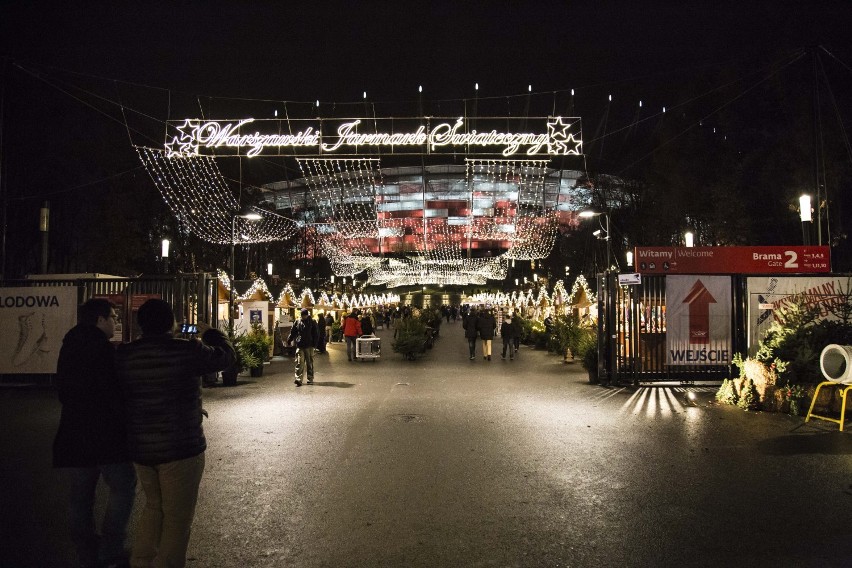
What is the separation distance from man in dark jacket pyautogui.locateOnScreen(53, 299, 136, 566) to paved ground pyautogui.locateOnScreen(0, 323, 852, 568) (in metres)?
0.70

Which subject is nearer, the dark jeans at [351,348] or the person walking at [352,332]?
the person walking at [352,332]

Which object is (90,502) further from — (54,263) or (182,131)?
(54,263)

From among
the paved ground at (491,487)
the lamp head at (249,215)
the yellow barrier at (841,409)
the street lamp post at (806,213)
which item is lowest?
the paved ground at (491,487)

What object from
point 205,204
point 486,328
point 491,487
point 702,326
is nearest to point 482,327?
point 486,328

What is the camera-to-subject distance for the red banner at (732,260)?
15.3 m

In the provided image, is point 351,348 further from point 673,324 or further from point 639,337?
point 673,324

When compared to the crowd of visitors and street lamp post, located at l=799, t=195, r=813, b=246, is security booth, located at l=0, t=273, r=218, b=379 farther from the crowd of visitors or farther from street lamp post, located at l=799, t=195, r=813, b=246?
street lamp post, located at l=799, t=195, r=813, b=246

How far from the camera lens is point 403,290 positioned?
95.4 meters

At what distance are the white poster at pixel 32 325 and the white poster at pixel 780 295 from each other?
15103 mm

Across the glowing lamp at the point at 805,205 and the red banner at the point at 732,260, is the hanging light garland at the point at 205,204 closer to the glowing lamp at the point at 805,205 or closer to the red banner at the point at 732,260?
the red banner at the point at 732,260

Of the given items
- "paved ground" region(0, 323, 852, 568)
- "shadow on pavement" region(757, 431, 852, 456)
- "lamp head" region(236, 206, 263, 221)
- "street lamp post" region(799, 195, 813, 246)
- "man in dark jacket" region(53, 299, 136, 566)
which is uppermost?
"lamp head" region(236, 206, 263, 221)

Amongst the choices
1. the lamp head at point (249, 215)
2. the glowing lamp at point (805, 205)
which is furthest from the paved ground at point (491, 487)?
the lamp head at point (249, 215)

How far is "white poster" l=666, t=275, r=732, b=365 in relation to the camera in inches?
587

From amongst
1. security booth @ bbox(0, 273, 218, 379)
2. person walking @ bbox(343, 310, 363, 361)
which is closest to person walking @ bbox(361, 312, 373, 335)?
person walking @ bbox(343, 310, 363, 361)
